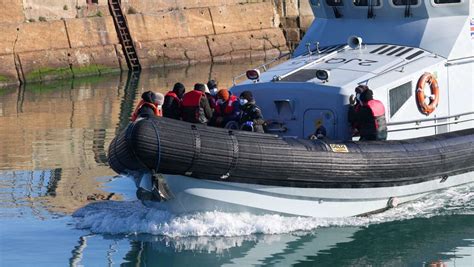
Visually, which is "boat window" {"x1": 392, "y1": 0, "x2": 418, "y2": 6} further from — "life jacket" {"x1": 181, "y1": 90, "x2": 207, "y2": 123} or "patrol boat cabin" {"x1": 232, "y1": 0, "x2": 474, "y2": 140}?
"life jacket" {"x1": 181, "y1": 90, "x2": 207, "y2": 123}

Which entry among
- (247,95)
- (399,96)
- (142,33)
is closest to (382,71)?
(399,96)

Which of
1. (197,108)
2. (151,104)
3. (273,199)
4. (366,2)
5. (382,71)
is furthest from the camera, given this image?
(366,2)

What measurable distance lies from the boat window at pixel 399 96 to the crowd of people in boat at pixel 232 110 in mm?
484

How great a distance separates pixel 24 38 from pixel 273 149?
17.0 meters

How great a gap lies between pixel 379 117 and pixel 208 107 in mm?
1997

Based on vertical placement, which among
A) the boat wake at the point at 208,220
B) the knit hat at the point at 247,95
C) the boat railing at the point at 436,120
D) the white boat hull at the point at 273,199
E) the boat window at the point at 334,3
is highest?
the boat window at the point at 334,3

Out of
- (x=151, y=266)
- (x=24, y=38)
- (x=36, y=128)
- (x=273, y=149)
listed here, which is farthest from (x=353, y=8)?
(x=24, y=38)

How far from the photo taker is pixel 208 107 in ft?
47.8

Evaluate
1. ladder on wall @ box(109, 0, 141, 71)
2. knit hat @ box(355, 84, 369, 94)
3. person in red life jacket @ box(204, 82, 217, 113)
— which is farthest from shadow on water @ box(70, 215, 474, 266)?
ladder on wall @ box(109, 0, 141, 71)

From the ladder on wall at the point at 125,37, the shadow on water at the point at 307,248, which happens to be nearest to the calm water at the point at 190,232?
the shadow on water at the point at 307,248

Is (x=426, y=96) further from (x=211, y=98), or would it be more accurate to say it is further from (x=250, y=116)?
(x=211, y=98)

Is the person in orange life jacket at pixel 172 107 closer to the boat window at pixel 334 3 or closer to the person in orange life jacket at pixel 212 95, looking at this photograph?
the person in orange life jacket at pixel 212 95

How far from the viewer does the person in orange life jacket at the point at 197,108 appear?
14.5m

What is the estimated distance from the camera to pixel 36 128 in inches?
859
